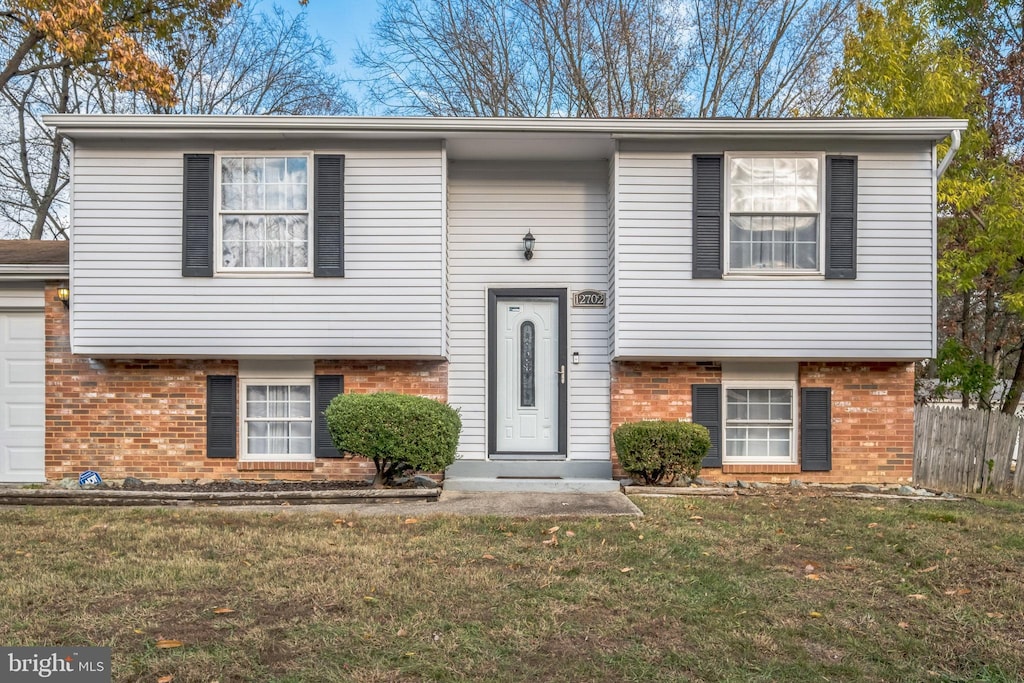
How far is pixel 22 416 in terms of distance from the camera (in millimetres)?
8531

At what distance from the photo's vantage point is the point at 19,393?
855 cm

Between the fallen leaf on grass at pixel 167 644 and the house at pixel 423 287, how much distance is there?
177 inches

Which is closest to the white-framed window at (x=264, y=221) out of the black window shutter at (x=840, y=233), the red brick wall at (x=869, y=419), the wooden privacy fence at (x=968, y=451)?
the black window shutter at (x=840, y=233)

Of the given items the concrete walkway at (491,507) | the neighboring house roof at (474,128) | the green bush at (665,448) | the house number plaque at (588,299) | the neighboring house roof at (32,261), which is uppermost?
the neighboring house roof at (474,128)

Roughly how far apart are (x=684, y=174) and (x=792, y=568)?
15.7 feet

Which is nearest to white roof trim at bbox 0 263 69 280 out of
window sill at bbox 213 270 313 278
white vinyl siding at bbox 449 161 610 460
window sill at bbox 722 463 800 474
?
window sill at bbox 213 270 313 278

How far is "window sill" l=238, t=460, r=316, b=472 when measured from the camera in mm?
8352

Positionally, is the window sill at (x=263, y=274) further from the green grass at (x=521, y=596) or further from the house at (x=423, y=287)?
the green grass at (x=521, y=596)

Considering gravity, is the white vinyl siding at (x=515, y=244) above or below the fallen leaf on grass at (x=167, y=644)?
above

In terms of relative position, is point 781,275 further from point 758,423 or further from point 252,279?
point 252,279

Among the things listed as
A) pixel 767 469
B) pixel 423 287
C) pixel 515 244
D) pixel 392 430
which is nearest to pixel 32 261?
pixel 423 287

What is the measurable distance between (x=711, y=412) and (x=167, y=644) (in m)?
6.40

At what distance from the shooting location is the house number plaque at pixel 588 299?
8.81 metres

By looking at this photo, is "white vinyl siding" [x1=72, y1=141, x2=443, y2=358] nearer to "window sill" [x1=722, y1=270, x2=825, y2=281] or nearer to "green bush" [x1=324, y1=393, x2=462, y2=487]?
"green bush" [x1=324, y1=393, x2=462, y2=487]
